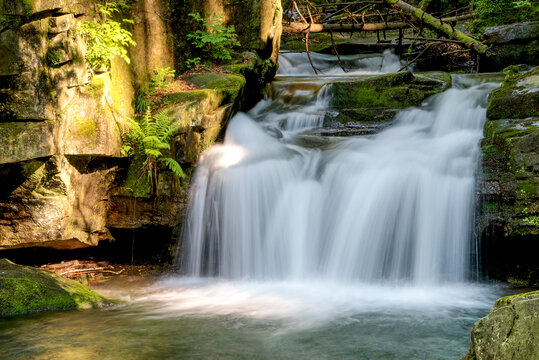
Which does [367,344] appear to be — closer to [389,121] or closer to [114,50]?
[114,50]

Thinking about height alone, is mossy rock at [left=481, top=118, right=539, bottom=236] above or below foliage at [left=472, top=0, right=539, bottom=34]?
below

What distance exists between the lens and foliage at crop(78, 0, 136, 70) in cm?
613

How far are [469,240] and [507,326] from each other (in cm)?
374

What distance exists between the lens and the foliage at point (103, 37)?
613cm

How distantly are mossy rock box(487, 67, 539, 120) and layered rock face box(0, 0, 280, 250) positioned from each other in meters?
4.49

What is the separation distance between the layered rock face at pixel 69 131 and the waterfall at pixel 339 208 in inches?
25.0

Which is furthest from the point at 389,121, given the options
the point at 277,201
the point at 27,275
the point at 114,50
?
the point at 27,275

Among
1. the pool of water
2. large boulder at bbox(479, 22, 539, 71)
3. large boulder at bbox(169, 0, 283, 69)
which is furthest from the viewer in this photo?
large boulder at bbox(479, 22, 539, 71)

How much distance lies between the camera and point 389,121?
344 inches

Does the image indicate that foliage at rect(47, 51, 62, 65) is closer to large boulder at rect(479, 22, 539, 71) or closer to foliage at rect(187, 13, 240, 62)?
foliage at rect(187, 13, 240, 62)

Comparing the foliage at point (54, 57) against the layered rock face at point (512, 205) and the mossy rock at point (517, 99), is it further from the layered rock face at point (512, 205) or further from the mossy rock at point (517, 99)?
the mossy rock at point (517, 99)

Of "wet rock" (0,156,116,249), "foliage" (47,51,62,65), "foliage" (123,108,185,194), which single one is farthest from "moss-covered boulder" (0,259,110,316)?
"foliage" (47,51,62,65)

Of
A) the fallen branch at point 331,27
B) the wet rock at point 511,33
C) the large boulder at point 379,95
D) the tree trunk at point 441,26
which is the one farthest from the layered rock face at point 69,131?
the wet rock at point 511,33

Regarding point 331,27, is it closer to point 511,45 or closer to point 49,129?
point 511,45
